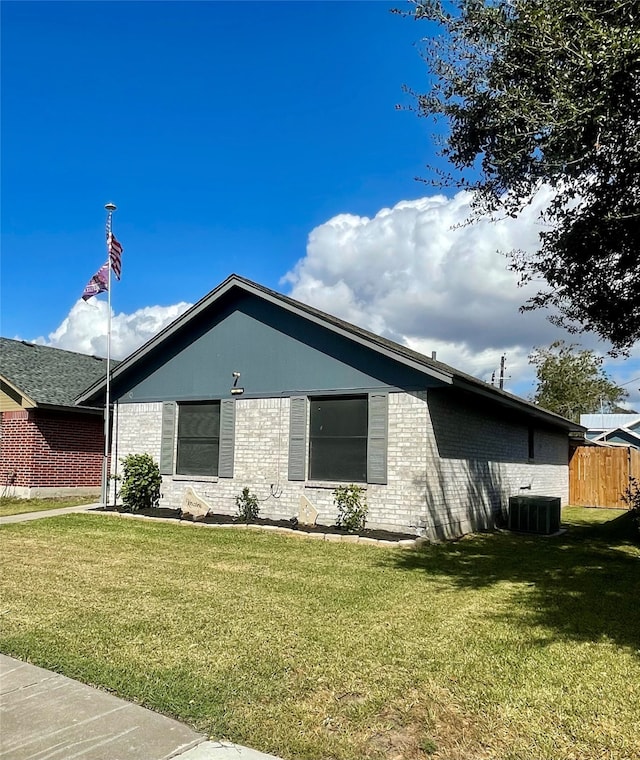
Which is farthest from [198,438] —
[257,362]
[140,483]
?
[257,362]

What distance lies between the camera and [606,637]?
17.1 feet

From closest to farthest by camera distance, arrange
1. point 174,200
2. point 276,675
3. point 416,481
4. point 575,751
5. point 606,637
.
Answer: point 575,751 < point 276,675 < point 606,637 < point 416,481 < point 174,200

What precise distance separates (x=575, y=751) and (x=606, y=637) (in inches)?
92.2

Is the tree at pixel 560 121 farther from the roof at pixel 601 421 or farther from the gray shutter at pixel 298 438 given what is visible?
the roof at pixel 601 421

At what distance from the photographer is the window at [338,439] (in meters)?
11.5

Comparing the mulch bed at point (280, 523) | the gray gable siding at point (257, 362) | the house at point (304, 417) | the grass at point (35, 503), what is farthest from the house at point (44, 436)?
the mulch bed at point (280, 523)

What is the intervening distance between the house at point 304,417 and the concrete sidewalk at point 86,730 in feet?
24.6

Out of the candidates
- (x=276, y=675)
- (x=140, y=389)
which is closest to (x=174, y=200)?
(x=140, y=389)

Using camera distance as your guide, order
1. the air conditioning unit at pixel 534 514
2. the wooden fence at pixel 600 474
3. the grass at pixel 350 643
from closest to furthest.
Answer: the grass at pixel 350 643
the air conditioning unit at pixel 534 514
the wooden fence at pixel 600 474

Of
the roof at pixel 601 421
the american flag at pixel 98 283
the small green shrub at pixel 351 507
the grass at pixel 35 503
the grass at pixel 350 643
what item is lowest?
the grass at pixel 35 503

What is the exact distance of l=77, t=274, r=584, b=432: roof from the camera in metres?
10.5

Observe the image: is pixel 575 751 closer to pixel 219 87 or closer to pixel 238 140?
pixel 219 87

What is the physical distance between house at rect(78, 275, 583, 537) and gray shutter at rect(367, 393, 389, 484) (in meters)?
0.02

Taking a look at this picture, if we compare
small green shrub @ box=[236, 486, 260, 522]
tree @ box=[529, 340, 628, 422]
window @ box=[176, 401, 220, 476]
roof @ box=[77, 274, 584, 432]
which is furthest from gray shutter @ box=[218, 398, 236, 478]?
tree @ box=[529, 340, 628, 422]
